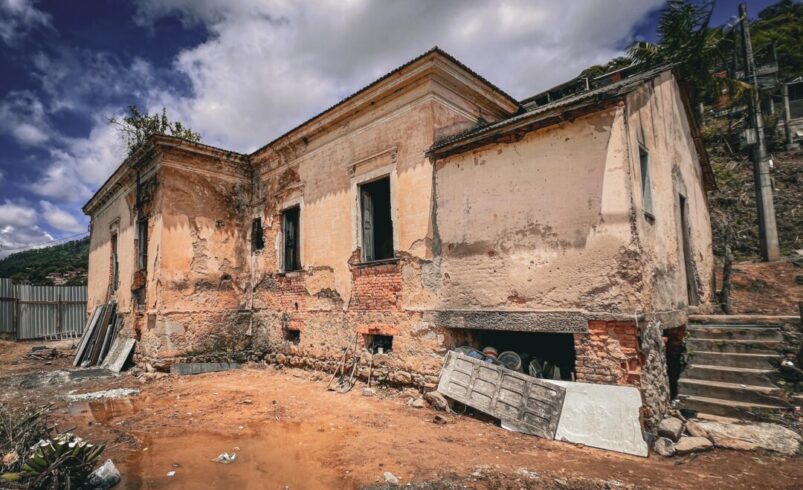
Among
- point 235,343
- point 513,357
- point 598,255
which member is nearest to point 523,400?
point 513,357

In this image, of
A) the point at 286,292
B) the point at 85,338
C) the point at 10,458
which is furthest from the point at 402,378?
the point at 85,338

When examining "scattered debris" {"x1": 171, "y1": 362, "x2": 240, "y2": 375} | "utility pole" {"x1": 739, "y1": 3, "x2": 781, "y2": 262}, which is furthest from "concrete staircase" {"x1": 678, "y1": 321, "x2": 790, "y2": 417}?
"scattered debris" {"x1": 171, "y1": 362, "x2": 240, "y2": 375}

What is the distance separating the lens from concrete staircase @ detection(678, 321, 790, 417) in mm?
5066

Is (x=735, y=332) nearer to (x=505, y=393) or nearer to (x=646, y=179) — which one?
(x=646, y=179)

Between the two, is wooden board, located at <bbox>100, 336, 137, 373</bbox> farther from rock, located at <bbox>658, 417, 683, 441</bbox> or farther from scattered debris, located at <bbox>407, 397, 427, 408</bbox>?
rock, located at <bbox>658, 417, 683, 441</bbox>

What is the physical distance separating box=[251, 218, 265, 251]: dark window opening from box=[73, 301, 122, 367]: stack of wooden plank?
4.66 metres

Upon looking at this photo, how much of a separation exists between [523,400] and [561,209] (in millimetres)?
2549

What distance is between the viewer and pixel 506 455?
428 cm

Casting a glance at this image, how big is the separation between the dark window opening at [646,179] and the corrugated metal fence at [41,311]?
66.5 feet

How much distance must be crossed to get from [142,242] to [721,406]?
12.6 m

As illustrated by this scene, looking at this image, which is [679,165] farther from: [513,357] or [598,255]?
[513,357]

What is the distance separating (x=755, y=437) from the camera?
441 centimetres

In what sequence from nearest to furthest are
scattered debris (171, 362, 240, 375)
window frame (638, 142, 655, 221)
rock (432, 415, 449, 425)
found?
rock (432, 415, 449, 425), window frame (638, 142, 655, 221), scattered debris (171, 362, 240, 375)

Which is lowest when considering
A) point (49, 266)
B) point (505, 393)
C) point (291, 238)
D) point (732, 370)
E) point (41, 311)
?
point (505, 393)
